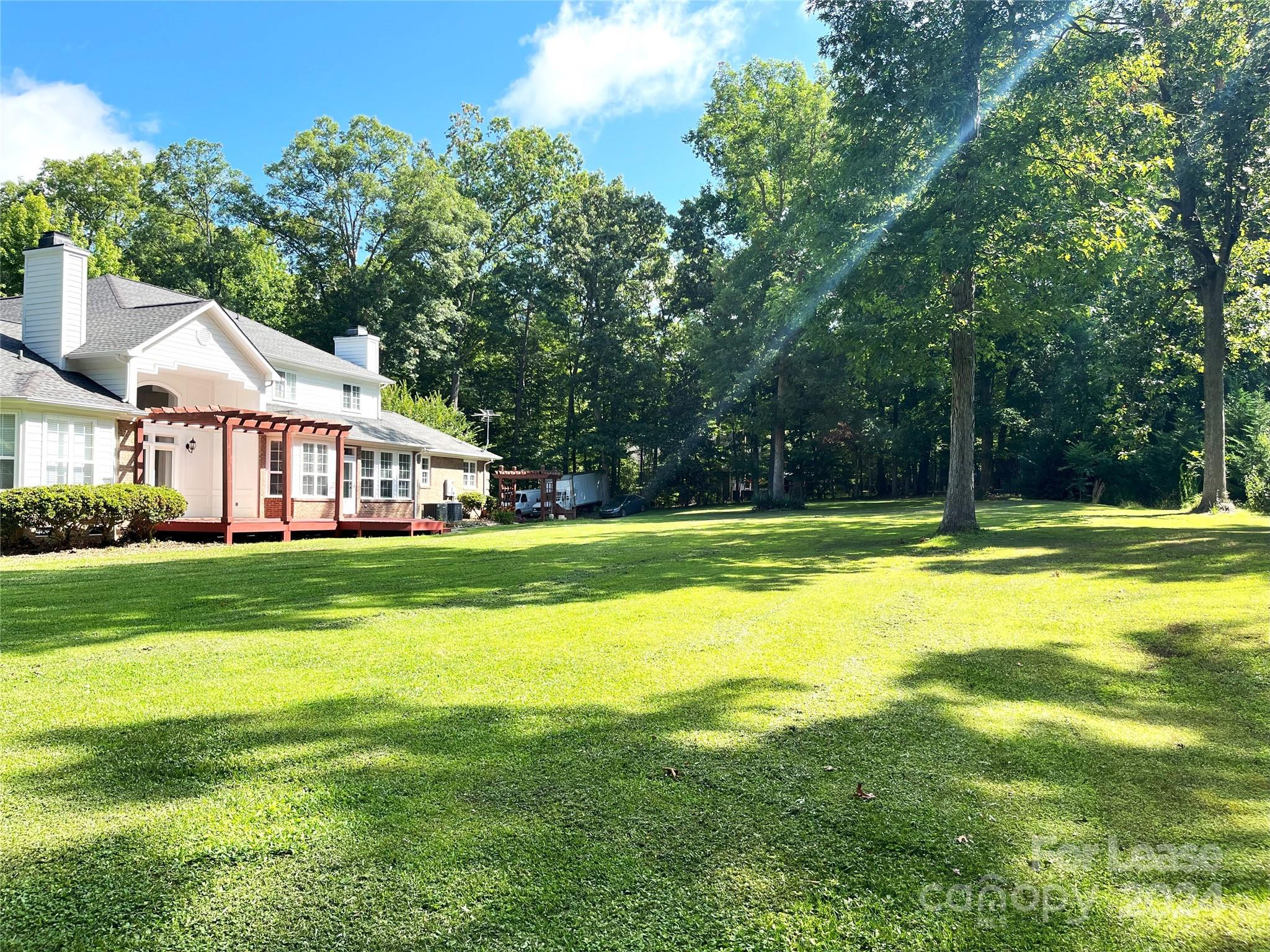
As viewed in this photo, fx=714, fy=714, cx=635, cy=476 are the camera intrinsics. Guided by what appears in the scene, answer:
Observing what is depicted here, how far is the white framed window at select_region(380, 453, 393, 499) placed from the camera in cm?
2473

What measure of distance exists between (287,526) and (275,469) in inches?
129

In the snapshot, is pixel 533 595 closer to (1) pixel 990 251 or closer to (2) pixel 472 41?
(1) pixel 990 251

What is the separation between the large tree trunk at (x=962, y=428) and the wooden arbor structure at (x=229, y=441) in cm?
1588

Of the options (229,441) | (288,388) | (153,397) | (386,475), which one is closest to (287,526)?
(229,441)

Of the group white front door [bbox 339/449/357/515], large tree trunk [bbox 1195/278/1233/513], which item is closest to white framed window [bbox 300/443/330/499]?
white front door [bbox 339/449/357/515]

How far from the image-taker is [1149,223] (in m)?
13.5

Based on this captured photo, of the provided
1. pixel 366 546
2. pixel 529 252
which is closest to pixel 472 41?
pixel 366 546

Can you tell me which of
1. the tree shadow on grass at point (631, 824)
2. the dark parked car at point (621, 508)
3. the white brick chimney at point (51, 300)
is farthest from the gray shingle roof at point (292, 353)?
the tree shadow on grass at point (631, 824)

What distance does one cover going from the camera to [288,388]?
23.4 metres

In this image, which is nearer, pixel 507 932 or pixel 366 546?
pixel 507 932

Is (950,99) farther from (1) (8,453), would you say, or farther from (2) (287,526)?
(1) (8,453)

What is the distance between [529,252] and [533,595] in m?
39.4

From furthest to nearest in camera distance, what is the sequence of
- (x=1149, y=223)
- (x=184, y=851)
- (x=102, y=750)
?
(x=1149, y=223), (x=102, y=750), (x=184, y=851)

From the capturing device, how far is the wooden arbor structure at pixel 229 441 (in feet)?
56.1
